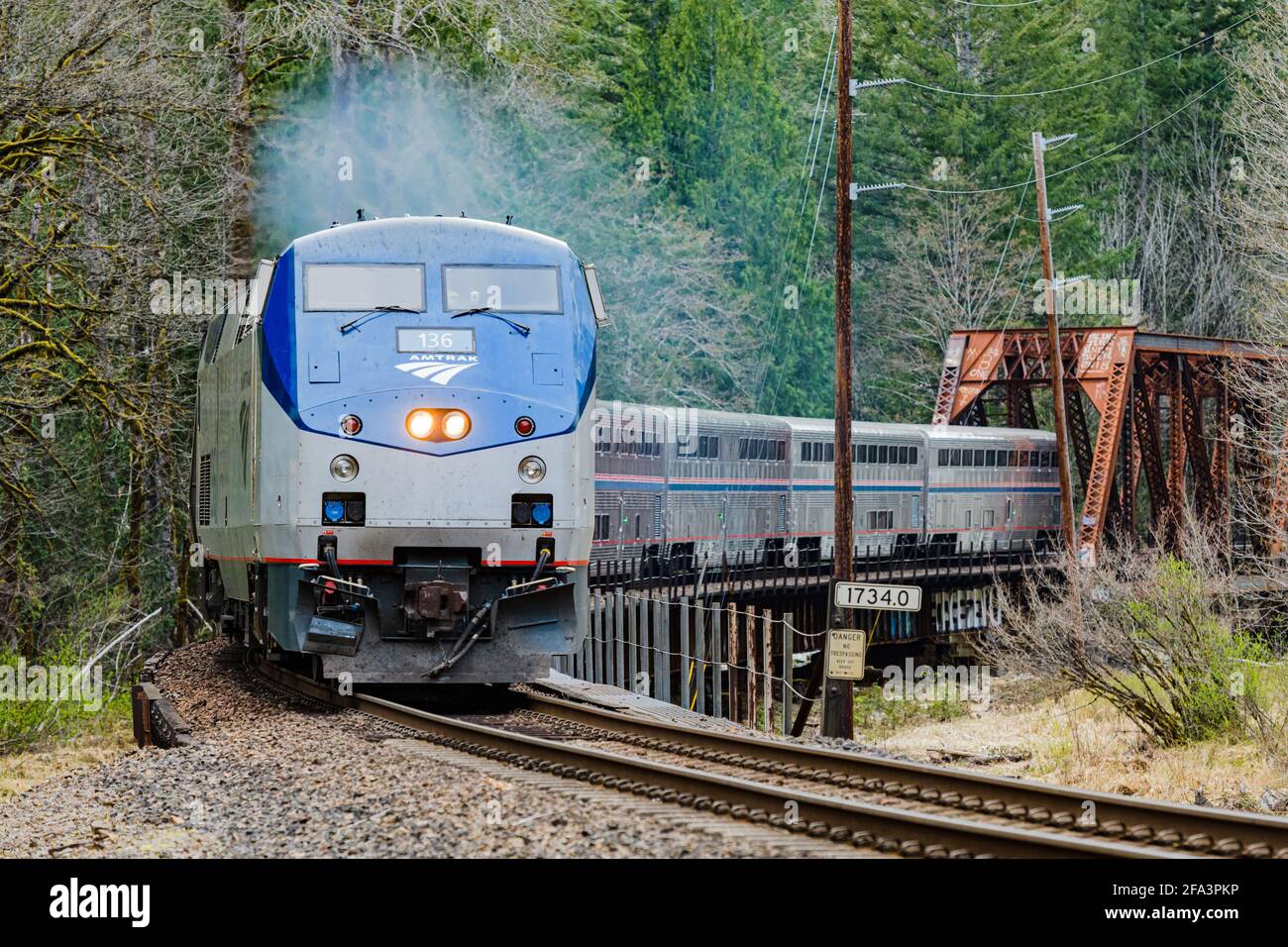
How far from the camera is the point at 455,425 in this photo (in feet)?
41.2

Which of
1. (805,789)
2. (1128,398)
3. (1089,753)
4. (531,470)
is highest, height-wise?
(1128,398)

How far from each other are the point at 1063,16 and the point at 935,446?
24.6 metres

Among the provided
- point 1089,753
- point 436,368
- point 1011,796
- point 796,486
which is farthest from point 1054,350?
point 1011,796

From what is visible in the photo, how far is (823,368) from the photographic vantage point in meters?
54.9

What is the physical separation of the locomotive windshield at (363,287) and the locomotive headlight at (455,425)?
2.95 ft

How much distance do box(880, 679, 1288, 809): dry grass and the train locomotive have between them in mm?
5107

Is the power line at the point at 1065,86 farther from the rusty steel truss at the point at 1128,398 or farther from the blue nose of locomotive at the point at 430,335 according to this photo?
the blue nose of locomotive at the point at 430,335

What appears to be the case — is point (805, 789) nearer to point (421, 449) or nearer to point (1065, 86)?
point (421, 449)

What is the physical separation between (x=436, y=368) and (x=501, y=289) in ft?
2.89

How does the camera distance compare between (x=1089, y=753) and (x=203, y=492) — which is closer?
(x=203, y=492)

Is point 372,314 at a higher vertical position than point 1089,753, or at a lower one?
higher

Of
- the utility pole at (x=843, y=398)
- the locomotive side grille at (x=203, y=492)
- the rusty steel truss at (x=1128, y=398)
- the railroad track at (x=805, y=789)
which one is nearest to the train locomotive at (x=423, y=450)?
the railroad track at (x=805, y=789)

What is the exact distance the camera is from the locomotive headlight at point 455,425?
12547 mm

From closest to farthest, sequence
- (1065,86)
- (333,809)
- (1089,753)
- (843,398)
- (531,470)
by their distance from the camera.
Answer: (333,809), (531,470), (1089,753), (843,398), (1065,86)
